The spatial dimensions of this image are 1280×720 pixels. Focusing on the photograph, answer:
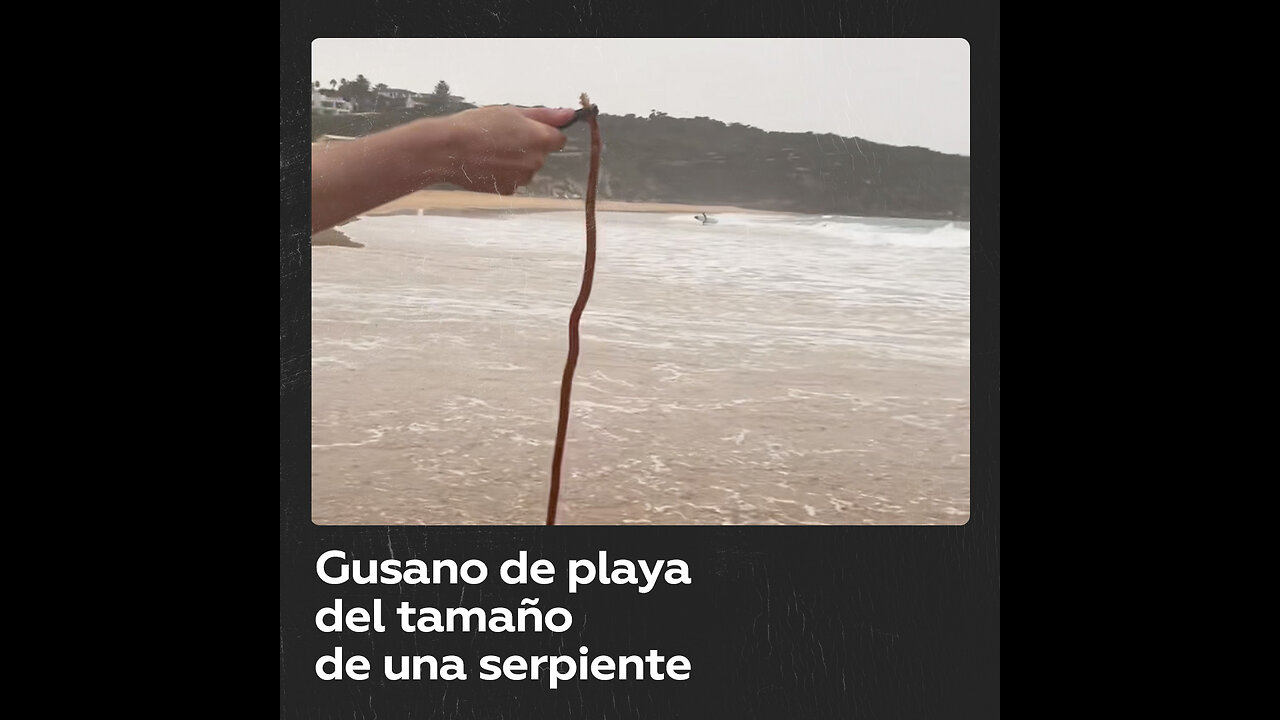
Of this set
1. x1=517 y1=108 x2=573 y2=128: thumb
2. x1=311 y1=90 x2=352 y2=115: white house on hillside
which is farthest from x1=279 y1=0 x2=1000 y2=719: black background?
x1=517 y1=108 x2=573 y2=128: thumb

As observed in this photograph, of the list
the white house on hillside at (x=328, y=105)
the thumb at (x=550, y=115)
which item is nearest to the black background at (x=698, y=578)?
the white house on hillside at (x=328, y=105)

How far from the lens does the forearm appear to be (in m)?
1.99

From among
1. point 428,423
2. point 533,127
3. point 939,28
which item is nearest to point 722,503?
point 428,423

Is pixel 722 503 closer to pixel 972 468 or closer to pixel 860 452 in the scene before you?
pixel 860 452

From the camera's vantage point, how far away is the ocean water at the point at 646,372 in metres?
2.02

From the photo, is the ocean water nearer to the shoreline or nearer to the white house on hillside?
the shoreline

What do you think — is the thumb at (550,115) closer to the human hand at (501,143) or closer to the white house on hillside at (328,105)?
the human hand at (501,143)

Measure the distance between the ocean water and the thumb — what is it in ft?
0.59

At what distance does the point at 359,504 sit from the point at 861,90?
1196 millimetres

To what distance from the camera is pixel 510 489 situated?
6.67 feet

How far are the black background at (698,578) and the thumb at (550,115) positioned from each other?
0.46 feet

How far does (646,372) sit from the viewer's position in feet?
6.74

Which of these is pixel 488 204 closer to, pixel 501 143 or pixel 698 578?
pixel 501 143

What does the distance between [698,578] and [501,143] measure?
2.86 feet
